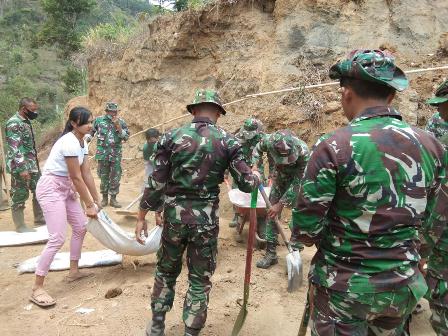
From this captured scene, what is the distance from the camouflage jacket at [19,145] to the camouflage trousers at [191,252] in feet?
12.3

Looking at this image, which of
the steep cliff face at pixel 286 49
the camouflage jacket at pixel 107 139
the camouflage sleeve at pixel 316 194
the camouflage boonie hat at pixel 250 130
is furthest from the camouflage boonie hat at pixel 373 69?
the camouflage jacket at pixel 107 139

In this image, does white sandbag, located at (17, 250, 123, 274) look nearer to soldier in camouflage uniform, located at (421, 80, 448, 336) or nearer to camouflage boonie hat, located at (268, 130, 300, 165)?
camouflage boonie hat, located at (268, 130, 300, 165)

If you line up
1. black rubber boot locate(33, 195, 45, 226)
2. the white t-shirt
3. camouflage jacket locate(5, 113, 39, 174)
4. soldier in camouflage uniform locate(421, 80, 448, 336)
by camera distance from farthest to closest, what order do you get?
black rubber boot locate(33, 195, 45, 226) < camouflage jacket locate(5, 113, 39, 174) < the white t-shirt < soldier in camouflage uniform locate(421, 80, 448, 336)

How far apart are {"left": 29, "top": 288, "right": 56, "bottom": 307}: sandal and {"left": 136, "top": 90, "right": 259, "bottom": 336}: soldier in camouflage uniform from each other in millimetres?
1339

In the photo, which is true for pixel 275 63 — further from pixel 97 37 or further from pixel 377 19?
pixel 97 37

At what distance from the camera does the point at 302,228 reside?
6.14 ft

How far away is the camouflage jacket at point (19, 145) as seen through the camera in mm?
5809

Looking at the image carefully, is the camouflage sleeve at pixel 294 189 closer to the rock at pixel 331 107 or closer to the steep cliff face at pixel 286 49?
the steep cliff face at pixel 286 49

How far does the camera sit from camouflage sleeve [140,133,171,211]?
3.06 metres

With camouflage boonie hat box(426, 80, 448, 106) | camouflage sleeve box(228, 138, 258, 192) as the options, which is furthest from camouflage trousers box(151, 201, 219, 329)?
camouflage boonie hat box(426, 80, 448, 106)

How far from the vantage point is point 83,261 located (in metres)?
4.88

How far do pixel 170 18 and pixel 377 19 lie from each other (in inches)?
207

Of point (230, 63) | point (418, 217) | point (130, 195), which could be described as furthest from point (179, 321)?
point (230, 63)

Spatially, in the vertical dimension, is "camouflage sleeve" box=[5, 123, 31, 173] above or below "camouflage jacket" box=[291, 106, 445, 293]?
below
